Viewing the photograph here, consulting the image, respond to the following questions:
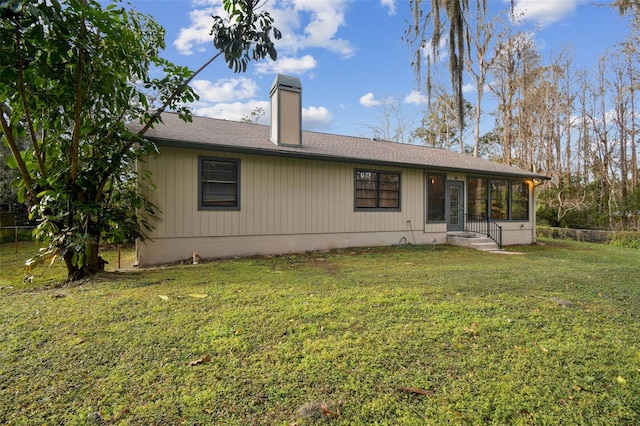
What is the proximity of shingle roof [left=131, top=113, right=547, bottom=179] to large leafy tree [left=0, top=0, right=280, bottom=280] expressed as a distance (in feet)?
3.68

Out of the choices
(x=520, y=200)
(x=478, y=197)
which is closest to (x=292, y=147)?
(x=478, y=197)

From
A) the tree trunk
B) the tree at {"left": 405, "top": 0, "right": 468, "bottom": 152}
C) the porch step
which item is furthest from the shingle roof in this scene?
the tree at {"left": 405, "top": 0, "right": 468, "bottom": 152}

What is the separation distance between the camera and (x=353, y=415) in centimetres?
178

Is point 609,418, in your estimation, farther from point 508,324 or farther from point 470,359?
point 508,324

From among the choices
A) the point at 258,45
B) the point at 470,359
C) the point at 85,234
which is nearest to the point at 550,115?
the point at 258,45

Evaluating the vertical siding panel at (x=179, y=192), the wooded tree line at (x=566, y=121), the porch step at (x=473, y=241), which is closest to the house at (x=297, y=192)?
the vertical siding panel at (x=179, y=192)

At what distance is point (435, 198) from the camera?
10094 millimetres

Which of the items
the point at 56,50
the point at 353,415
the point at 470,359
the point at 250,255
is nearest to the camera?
the point at 353,415

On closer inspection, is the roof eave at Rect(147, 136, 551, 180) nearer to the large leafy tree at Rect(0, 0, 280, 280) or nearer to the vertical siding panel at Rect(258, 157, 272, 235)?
the vertical siding panel at Rect(258, 157, 272, 235)

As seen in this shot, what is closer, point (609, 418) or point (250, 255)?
point (609, 418)

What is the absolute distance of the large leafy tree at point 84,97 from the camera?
3843 millimetres

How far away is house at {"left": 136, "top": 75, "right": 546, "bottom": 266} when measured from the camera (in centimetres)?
670

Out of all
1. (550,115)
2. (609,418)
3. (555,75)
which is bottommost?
(609,418)

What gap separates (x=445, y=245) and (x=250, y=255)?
5993 millimetres
